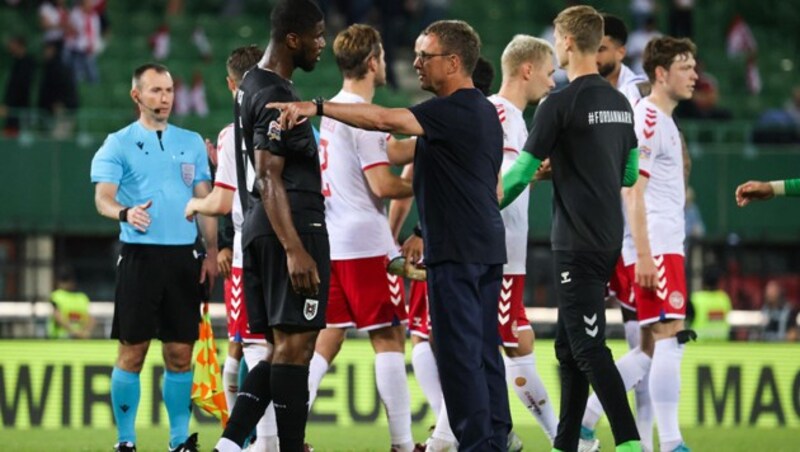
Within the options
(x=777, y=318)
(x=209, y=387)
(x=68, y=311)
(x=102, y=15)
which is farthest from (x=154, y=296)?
(x=102, y=15)

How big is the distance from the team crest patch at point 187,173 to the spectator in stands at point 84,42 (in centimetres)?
1142

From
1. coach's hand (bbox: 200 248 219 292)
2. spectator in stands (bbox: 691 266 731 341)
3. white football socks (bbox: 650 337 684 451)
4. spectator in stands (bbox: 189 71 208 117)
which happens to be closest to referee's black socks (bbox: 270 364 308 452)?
coach's hand (bbox: 200 248 219 292)

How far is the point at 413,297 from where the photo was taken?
10.4 m

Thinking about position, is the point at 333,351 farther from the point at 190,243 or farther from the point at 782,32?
the point at 782,32

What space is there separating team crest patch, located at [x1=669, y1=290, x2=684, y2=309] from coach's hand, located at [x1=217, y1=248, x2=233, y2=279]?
2685mm

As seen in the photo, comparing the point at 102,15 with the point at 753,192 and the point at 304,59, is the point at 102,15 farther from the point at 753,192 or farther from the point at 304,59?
the point at 753,192

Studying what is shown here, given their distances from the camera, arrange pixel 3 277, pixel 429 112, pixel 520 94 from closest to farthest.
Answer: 1. pixel 429 112
2. pixel 520 94
3. pixel 3 277

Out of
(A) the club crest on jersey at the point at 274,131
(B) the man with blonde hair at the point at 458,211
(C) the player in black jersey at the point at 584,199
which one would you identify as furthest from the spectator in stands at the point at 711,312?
(A) the club crest on jersey at the point at 274,131

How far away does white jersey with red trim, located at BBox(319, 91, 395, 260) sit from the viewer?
9.59m

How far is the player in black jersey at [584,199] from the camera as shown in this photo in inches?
326

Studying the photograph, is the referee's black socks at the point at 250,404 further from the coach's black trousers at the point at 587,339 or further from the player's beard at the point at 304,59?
the coach's black trousers at the point at 587,339

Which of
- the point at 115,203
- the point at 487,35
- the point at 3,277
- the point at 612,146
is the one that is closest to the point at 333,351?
the point at 115,203

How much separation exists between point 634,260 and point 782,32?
16242 mm

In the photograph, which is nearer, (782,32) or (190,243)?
(190,243)
